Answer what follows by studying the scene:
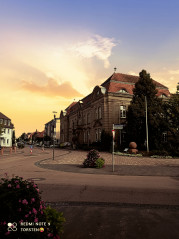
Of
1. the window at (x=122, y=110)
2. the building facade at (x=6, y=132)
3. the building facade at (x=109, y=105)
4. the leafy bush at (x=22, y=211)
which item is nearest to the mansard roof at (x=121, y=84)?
the building facade at (x=109, y=105)

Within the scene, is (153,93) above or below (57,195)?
above

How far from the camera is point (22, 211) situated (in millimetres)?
3023

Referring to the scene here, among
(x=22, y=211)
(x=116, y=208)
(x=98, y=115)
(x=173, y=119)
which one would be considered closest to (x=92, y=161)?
(x=116, y=208)

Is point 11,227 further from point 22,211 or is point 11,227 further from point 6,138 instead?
point 6,138

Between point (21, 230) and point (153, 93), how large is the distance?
3064cm

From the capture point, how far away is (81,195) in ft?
24.3

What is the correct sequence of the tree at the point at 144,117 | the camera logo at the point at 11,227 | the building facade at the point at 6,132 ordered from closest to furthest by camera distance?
the camera logo at the point at 11,227 < the tree at the point at 144,117 < the building facade at the point at 6,132

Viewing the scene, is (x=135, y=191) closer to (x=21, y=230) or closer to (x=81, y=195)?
(x=81, y=195)

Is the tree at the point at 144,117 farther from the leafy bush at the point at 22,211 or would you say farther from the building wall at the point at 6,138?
the building wall at the point at 6,138

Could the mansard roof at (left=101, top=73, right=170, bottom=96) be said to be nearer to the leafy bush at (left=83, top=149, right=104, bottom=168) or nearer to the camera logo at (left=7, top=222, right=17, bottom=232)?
the leafy bush at (left=83, top=149, right=104, bottom=168)

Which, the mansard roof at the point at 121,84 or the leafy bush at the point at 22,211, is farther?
the mansard roof at the point at 121,84

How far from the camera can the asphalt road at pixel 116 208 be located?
438 cm

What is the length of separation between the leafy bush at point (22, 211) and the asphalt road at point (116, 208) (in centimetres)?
113

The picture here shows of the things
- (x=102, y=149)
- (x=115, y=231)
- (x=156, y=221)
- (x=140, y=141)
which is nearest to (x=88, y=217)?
(x=115, y=231)
